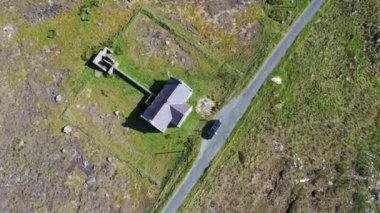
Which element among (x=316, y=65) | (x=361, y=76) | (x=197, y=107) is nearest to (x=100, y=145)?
(x=197, y=107)

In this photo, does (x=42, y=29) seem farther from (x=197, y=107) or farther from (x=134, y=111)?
(x=197, y=107)

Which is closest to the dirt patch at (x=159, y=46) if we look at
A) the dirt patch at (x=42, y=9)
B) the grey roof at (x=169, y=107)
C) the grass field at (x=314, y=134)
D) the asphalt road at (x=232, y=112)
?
the grey roof at (x=169, y=107)

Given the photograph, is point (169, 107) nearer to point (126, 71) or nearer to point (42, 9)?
point (126, 71)

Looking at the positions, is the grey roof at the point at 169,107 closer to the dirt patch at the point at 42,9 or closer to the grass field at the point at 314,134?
the grass field at the point at 314,134

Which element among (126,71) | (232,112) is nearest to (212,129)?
(232,112)

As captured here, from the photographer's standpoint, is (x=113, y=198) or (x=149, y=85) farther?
(x=149, y=85)
